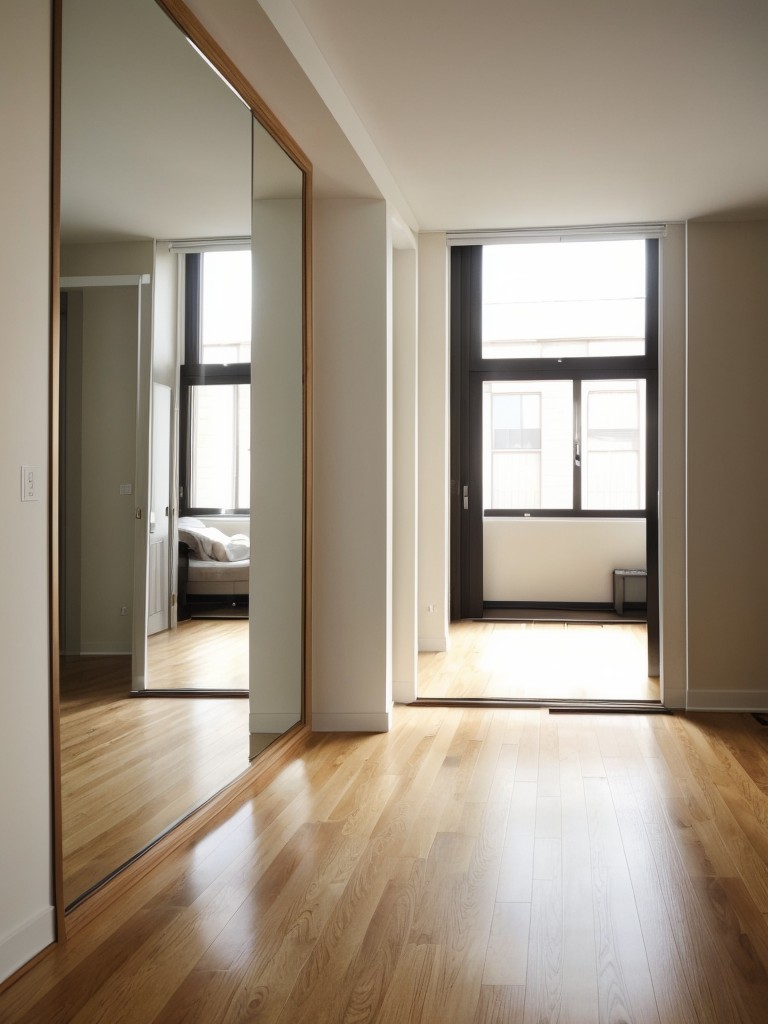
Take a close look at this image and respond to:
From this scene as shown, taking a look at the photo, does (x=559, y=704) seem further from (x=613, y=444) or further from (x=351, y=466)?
(x=613, y=444)

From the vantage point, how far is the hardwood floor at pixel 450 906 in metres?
2.16

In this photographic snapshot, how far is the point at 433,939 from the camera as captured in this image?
8.13ft

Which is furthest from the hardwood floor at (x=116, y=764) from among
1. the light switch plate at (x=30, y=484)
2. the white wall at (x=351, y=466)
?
the white wall at (x=351, y=466)

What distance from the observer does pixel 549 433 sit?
8.73m

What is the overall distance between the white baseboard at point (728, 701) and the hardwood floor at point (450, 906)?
1076 mm

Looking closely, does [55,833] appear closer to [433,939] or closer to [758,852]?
[433,939]

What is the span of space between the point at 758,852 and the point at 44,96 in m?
2.96

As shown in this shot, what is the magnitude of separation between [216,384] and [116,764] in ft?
4.66

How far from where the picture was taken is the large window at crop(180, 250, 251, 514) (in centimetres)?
322

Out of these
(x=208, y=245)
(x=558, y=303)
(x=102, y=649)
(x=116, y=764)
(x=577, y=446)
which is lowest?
(x=116, y=764)

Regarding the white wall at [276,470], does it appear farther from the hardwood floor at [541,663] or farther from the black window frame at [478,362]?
the black window frame at [478,362]

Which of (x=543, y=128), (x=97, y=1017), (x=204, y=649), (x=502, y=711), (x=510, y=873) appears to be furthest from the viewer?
(x=502, y=711)

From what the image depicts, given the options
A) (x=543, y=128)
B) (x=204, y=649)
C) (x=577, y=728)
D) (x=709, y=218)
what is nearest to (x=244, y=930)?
(x=204, y=649)

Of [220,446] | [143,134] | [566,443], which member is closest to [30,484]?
[143,134]
